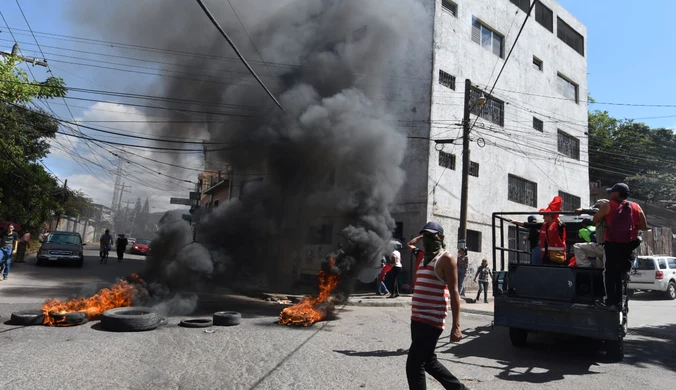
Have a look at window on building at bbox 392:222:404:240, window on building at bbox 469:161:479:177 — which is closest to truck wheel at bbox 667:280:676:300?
window on building at bbox 469:161:479:177

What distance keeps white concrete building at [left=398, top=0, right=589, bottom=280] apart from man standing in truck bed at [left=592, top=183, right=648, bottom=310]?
9.28 metres

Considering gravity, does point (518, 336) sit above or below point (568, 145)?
below

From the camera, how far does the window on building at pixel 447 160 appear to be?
51.5 ft

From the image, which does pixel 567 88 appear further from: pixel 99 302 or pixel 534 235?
pixel 99 302

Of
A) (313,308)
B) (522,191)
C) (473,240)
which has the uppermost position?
(522,191)

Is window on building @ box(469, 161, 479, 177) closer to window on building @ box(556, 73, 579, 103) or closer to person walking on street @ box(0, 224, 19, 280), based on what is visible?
window on building @ box(556, 73, 579, 103)

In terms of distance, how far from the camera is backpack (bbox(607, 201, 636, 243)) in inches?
204

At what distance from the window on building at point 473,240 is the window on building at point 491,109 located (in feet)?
16.3

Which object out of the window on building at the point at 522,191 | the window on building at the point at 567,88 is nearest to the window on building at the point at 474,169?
the window on building at the point at 522,191

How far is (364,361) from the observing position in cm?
523

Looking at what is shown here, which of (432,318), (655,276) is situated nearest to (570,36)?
(655,276)

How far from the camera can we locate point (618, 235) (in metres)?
5.23

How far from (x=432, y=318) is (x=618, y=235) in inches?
135

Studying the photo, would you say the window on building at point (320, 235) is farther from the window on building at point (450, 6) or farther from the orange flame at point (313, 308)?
the window on building at point (450, 6)
